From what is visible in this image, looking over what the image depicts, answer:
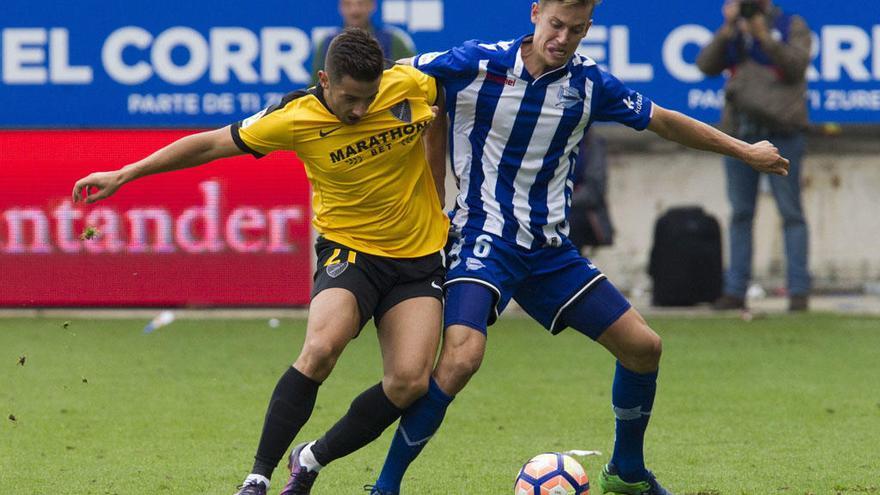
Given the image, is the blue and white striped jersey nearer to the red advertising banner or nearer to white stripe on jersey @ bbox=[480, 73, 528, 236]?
white stripe on jersey @ bbox=[480, 73, 528, 236]

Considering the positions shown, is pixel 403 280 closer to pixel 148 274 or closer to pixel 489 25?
pixel 148 274

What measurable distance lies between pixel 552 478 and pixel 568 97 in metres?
1.42

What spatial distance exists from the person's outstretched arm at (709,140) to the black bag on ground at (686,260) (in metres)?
6.26

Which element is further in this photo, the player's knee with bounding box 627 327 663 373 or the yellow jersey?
the player's knee with bounding box 627 327 663 373

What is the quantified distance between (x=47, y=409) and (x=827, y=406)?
12.9ft

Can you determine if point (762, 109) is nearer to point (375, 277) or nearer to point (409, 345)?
point (375, 277)

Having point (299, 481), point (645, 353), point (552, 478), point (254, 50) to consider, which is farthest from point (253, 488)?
point (254, 50)

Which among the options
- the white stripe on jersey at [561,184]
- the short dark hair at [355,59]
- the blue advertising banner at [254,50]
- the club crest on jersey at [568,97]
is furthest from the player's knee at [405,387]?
the blue advertising banner at [254,50]

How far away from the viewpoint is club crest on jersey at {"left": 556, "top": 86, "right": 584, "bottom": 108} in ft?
20.1

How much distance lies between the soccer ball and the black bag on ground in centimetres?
677

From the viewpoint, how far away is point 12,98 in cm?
1392

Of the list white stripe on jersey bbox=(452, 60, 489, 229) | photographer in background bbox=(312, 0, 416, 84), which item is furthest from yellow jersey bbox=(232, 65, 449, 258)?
photographer in background bbox=(312, 0, 416, 84)

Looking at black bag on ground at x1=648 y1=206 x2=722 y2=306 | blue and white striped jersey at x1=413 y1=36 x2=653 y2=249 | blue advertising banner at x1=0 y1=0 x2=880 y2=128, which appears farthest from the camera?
blue advertising banner at x1=0 y1=0 x2=880 y2=128

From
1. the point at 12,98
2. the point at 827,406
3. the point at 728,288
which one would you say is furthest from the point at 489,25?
the point at 827,406
